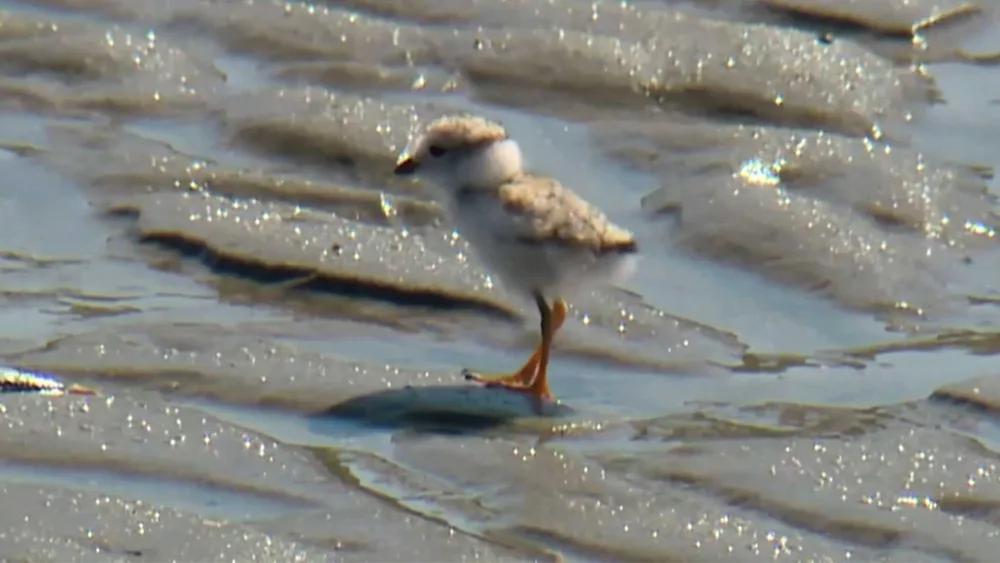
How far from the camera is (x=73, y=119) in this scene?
5992mm

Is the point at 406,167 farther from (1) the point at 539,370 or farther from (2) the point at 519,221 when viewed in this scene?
(1) the point at 539,370

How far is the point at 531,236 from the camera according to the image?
4762 mm

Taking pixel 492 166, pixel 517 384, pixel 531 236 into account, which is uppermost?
pixel 492 166

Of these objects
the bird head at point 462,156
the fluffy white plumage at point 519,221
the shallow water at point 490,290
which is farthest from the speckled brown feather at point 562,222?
the shallow water at point 490,290

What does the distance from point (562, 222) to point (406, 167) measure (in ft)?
1.80

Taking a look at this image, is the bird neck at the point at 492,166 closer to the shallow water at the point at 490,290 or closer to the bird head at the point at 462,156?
the bird head at the point at 462,156

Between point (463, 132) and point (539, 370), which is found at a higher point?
point (463, 132)

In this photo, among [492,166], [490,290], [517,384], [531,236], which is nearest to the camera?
[517,384]

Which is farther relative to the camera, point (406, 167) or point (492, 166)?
point (406, 167)

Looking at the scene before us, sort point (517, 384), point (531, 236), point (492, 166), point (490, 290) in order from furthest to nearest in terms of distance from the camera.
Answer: point (490, 290) < point (492, 166) < point (531, 236) < point (517, 384)

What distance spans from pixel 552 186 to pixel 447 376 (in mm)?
562

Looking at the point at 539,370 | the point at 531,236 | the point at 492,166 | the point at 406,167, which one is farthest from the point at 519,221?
the point at 406,167

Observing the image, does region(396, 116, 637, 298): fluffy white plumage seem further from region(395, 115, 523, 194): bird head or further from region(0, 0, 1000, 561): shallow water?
region(0, 0, 1000, 561): shallow water

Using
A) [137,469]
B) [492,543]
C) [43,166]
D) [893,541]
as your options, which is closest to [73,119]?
[43,166]
